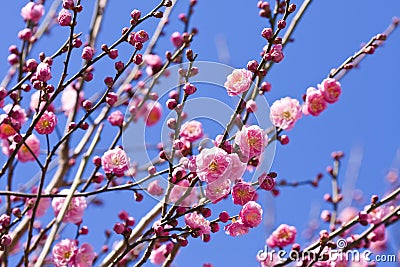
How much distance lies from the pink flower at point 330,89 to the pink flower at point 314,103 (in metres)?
0.02

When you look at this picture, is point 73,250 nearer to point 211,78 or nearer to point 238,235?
point 238,235

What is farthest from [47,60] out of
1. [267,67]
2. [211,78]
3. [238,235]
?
[267,67]

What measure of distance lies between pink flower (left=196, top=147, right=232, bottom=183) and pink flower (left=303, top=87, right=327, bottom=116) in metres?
0.83

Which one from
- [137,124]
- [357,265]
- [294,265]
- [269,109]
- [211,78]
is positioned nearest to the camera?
[211,78]

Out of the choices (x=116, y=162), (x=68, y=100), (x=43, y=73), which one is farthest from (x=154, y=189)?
(x=68, y=100)

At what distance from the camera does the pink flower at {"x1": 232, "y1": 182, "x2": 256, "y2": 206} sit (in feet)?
5.03

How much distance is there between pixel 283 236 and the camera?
2316mm

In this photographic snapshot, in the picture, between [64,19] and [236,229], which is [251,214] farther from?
[64,19]

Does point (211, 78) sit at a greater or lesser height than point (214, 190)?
greater

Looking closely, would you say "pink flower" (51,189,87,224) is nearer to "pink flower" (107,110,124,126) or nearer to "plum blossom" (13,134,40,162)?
"pink flower" (107,110,124,126)

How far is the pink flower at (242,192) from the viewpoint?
1532 millimetres

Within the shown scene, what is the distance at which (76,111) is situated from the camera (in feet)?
8.20

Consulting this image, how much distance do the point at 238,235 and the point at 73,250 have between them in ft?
2.42

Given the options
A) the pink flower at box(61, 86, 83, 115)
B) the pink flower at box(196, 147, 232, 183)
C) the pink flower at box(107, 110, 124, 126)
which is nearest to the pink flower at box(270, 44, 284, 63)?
the pink flower at box(196, 147, 232, 183)
